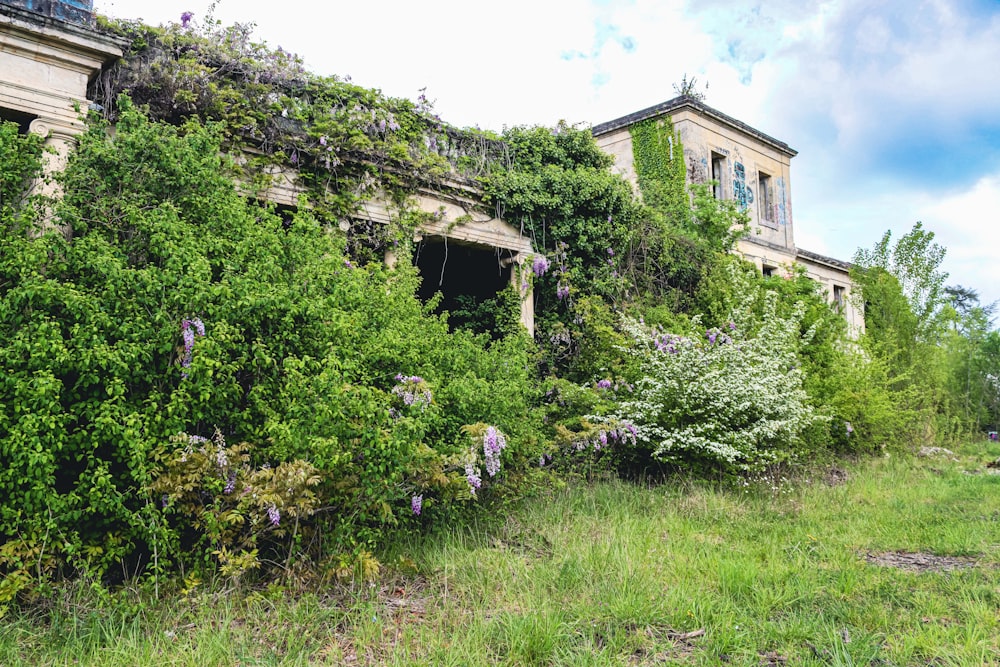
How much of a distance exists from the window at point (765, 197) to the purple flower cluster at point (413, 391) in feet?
54.7

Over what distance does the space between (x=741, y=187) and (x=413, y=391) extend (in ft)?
52.3

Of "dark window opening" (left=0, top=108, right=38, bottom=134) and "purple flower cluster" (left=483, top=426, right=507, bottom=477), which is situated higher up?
"dark window opening" (left=0, top=108, right=38, bottom=134)

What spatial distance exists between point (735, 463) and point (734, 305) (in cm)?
403

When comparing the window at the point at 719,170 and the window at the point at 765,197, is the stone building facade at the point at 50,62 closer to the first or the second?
the window at the point at 719,170

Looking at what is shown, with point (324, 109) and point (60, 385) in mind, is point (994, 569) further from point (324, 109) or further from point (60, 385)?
point (324, 109)

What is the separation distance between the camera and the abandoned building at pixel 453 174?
6090 millimetres

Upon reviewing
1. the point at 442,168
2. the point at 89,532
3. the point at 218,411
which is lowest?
the point at 89,532

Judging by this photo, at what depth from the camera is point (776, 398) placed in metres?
7.90

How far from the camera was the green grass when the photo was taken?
337 cm

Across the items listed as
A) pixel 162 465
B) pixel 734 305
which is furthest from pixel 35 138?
pixel 734 305

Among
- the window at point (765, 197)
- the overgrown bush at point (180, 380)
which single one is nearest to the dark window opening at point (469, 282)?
the overgrown bush at point (180, 380)

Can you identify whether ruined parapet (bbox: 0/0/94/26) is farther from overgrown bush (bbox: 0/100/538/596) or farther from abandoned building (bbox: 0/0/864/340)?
overgrown bush (bbox: 0/100/538/596)

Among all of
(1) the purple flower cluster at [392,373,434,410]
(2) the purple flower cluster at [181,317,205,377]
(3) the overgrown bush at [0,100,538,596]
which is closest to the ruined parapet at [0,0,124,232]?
(3) the overgrown bush at [0,100,538,596]

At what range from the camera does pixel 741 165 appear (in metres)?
18.5
